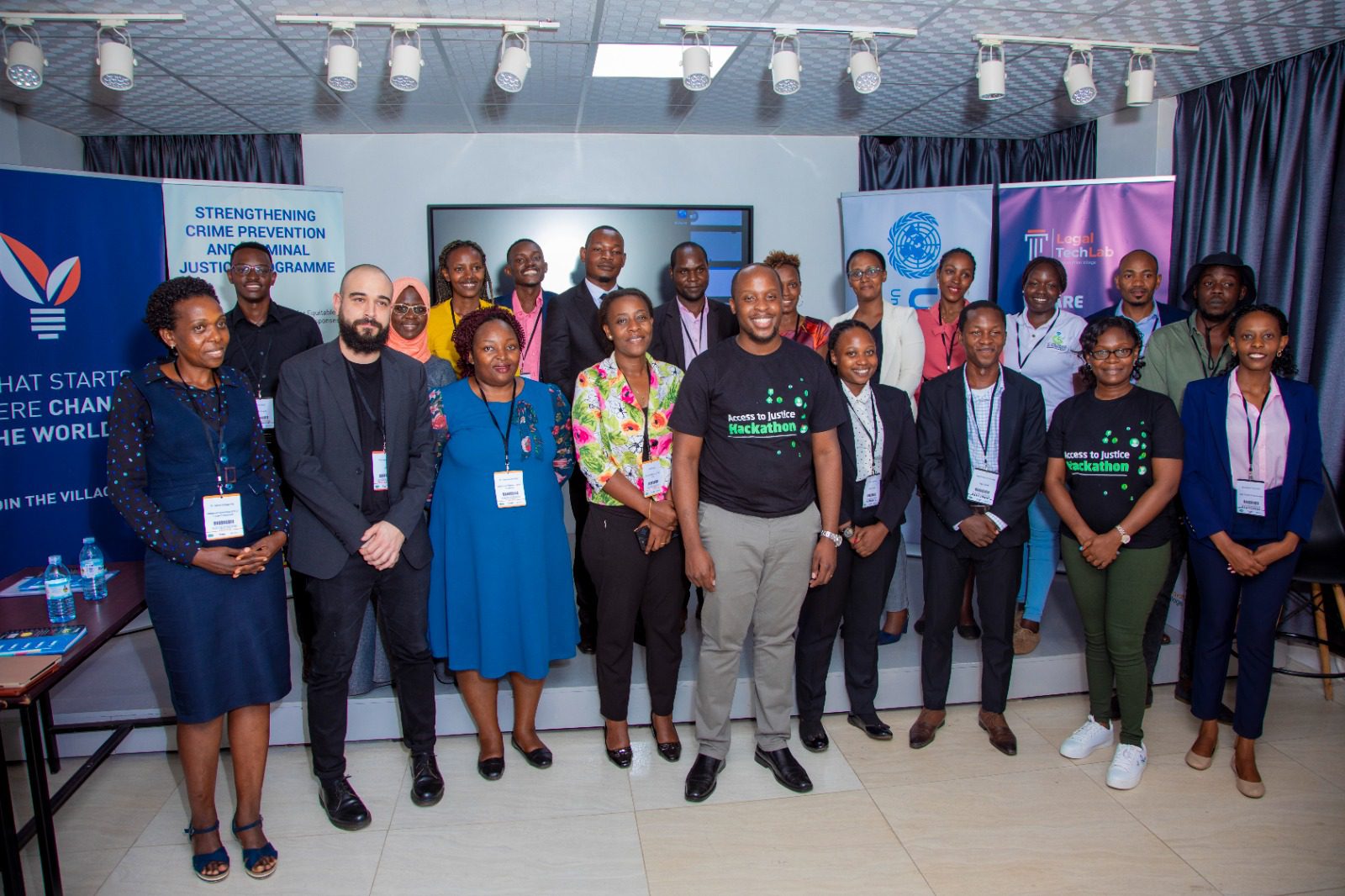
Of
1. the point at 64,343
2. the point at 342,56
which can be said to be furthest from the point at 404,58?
the point at 64,343

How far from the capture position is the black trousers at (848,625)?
2.93 m

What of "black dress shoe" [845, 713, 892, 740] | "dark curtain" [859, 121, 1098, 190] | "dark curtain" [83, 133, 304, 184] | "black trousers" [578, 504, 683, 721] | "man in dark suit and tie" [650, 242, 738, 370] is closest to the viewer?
"black trousers" [578, 504, 683, 721]

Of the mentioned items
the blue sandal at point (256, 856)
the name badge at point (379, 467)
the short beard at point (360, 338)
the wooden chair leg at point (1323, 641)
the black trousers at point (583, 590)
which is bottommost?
the blue sandal at point (256, 856)

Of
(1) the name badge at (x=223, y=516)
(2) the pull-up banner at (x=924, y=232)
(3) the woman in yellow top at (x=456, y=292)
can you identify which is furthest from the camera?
(2) the pull-up banner at (x=924, y=232)

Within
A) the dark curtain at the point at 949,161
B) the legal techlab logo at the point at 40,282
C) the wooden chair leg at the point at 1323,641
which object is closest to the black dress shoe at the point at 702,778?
the wooden chair leg at the point at 1323,641

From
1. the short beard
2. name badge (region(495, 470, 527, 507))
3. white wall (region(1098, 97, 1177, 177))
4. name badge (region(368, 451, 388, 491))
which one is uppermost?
white wall (region(1098, 97, 1177, 177))

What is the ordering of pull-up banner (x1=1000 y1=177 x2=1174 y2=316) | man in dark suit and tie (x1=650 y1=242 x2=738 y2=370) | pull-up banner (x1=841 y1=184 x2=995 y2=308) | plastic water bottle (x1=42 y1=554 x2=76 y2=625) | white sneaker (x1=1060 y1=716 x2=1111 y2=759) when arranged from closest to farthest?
plastic water bottle (x1=42 y1=554 x2=76 y2=625) < white sneaker (x1=1060 y1=716 x2=1111 y2=759) < man in dark suit and tie (x1=650 y1=242 x2=738 y2=370) < pull-up banner (x1=1000 y1=177 x2=1174 y2=316) < pull-up banner (x1=841 y1=184 x2=995 y2=308)

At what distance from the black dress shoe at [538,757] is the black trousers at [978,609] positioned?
1.43 m

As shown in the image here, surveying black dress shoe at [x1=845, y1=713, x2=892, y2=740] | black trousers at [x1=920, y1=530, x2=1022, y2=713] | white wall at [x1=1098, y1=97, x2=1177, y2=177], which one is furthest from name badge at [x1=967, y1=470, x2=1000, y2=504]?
white wall at [x1=1098, y1=97, x2=1177, y2=177]

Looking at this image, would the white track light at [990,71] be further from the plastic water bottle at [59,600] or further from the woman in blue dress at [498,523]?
the plastic water bottle at [59,600]

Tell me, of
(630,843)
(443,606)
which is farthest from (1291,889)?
(443,606)

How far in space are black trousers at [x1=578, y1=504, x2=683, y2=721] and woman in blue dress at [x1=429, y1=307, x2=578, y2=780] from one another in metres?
0.12

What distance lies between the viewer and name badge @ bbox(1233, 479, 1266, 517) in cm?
276

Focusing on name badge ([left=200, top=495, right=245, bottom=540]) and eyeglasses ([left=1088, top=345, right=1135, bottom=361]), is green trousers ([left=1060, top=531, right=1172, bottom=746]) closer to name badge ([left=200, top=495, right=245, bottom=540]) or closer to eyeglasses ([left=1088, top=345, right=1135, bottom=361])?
eyeglasses ([left=1088, top=345, right=1135, bottom=361])
